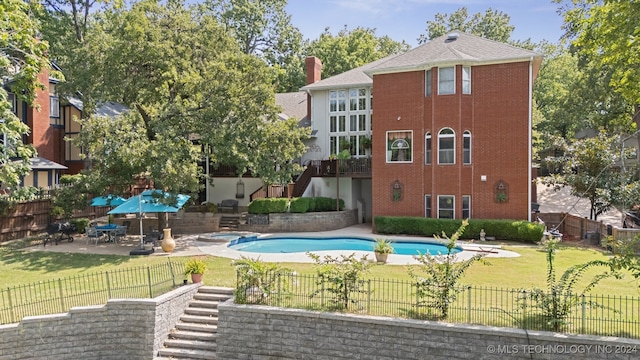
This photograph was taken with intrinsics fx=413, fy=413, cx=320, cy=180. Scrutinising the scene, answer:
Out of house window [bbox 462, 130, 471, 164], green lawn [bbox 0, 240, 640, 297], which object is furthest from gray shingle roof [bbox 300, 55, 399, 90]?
green lawn [bbox 0, 240, 640, 297]

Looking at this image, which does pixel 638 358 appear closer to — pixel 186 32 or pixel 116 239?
pixel 116 239

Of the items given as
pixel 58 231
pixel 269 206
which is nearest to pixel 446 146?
pixel 269 206

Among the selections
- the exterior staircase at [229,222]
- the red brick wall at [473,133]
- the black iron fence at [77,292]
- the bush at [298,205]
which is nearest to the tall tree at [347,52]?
the red brick wall at [473,133]

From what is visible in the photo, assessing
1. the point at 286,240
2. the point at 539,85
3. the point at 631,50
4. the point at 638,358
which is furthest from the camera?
the point at 539,85

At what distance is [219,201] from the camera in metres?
29.3

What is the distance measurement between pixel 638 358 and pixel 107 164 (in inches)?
765

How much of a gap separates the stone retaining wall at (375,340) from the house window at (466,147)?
1379cm

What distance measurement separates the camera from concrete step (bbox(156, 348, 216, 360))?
36.3 feet

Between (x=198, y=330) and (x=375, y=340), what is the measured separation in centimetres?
511

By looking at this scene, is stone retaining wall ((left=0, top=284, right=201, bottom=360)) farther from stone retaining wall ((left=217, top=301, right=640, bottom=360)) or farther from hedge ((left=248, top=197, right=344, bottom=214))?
hedge ((left=248, top=197, right=344, bottom=214))

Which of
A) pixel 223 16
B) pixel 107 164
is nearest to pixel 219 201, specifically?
pixel 107 164

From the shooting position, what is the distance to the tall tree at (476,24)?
157 feet

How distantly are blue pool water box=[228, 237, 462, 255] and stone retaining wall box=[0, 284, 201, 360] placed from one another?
7.64 metres

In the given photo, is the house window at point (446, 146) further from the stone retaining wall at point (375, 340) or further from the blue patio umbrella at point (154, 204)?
the stone retaining wall at point (375, 340)
